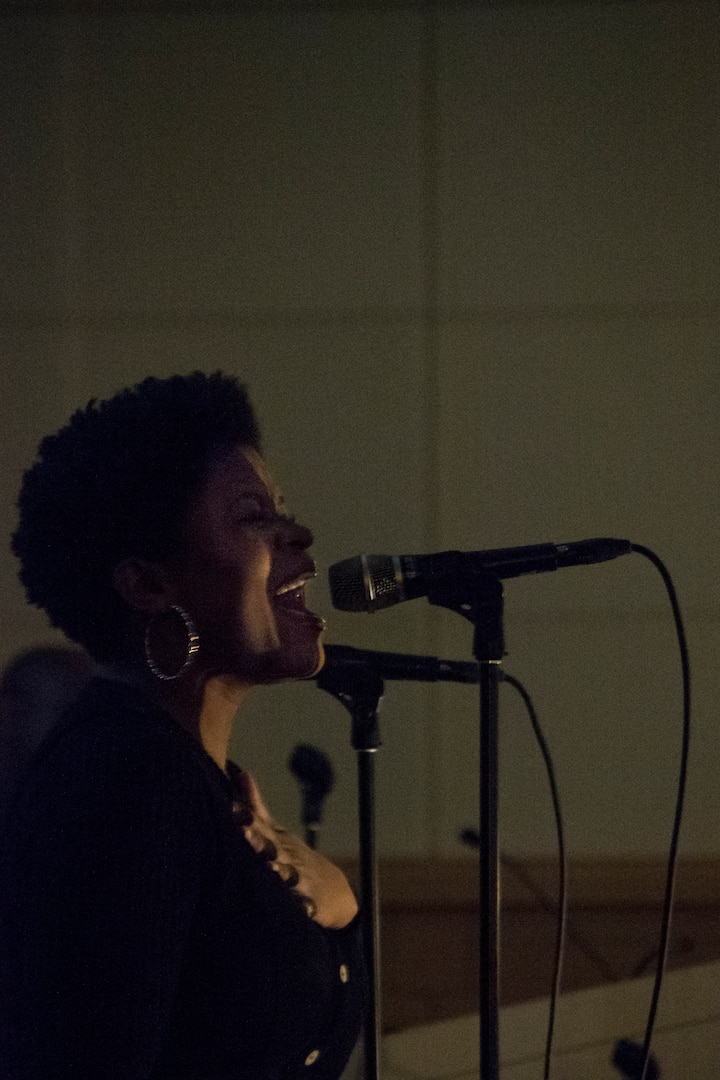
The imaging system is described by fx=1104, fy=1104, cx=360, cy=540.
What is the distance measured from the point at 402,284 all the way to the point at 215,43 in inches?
34.9

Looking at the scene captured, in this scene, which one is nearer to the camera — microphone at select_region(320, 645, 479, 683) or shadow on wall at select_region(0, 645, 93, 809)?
microphone at select_region(320, 645, 479, 683)

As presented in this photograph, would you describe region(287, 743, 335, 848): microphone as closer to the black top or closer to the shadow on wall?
the black top

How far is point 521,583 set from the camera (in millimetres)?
3162

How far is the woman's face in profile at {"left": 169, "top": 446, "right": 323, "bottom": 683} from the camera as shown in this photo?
131cm

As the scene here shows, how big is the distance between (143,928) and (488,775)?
48cm

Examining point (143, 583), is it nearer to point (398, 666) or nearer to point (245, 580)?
point (245, 580)

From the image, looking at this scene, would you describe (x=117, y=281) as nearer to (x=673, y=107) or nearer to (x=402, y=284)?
(x=402, y=284)

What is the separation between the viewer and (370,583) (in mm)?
1323

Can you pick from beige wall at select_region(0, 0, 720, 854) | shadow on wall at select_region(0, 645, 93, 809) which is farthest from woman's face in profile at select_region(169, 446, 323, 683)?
beige wall at select_region(0, 0, 720, 854)

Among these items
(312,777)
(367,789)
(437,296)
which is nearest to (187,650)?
(367,789)

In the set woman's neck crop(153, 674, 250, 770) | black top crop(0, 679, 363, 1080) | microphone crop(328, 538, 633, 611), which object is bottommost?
black top crop(0, 679, 363, 1080)

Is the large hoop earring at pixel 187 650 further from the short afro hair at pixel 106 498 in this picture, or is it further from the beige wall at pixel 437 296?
the beige wall at pixel 437 296

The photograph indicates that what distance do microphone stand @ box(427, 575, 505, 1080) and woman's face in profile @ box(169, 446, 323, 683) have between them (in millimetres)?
173

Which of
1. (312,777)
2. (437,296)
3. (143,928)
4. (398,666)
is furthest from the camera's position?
(437,296)
